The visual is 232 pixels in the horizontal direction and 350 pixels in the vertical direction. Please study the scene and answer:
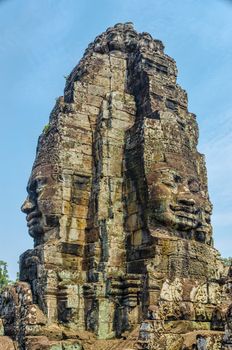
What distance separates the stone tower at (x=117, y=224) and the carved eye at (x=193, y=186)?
37 mm

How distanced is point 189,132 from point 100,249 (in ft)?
15.2

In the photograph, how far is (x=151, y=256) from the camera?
12.5 metres

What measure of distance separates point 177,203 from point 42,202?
3.44 m

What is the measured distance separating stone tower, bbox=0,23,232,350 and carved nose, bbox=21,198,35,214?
0.11 ft

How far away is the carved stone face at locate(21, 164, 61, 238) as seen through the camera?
13695mm

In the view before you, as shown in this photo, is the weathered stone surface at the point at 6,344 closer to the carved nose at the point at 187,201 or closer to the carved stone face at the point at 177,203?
the carved stone face at the point at 177,203

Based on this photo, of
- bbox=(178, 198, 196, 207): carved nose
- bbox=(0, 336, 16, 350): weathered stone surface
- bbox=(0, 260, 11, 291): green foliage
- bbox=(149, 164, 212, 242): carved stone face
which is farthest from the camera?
bbox=(0, 260, 11, 291): green foliage

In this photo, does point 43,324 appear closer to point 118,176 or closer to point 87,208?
point 87,208

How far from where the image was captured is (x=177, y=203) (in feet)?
42.6

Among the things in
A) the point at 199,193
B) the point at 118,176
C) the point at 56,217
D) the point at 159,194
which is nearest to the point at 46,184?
the point at 56,217

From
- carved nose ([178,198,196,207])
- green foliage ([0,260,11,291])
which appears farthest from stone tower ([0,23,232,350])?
green foliage ([0,260,11,291])

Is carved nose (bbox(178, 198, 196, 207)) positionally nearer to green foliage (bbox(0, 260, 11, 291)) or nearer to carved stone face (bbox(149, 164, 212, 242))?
carved stone face (bbox(149, 164, 212, 242))

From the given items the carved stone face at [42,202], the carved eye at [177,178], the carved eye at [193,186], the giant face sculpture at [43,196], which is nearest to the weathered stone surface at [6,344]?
the giant face sculpture at [43,196]

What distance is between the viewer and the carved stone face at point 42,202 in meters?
13.7
